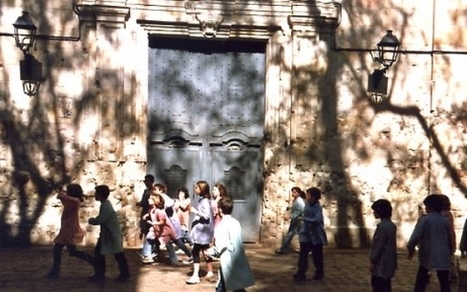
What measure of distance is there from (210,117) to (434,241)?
629 centimetres

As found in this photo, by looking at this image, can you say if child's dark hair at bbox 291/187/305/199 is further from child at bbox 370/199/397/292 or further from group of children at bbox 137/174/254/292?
child at bbox 370/199/397/292

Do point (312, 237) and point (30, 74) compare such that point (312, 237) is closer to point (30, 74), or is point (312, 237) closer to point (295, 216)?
point (295, 216)

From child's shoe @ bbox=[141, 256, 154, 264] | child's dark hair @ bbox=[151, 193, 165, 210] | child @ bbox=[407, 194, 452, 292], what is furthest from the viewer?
child's shoe @ bbox=[141, 256, 154, 264]

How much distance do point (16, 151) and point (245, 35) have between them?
4643 millimetres

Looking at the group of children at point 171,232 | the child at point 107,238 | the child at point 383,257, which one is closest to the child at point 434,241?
the child at point 383,257

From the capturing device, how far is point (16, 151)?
12.4m

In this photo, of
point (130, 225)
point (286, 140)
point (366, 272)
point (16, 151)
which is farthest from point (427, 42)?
point (16, 151)

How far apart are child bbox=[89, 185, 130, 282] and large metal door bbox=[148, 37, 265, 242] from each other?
3606 mm

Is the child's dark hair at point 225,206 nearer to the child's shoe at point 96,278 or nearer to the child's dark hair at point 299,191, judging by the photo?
the child's shoe at point 96,278

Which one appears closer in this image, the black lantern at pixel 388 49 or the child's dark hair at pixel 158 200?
the child's dark hair at pixel 158 200

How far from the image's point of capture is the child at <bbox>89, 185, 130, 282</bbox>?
9.41 m

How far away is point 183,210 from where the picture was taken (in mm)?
11609

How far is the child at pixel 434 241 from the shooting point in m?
7.79

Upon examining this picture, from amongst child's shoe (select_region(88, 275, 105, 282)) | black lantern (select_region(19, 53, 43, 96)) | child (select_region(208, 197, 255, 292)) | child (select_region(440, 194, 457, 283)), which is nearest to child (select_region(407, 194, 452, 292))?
child (select_region(440, 194, 457, 283))
